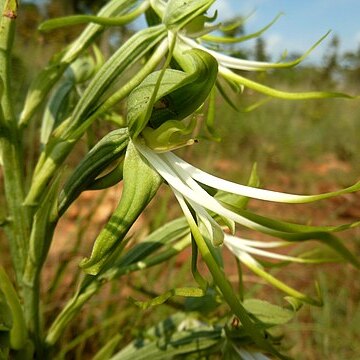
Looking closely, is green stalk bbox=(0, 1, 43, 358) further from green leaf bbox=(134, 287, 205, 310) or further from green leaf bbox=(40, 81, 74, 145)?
green leaf bbox=(134, 287, 205, 310)

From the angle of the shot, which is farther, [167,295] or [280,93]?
[280,93]

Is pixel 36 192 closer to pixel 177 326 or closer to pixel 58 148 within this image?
pixel 58 148

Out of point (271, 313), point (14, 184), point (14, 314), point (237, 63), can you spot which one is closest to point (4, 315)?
point (14, 314)

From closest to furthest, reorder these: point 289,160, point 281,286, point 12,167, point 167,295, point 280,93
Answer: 1. point 167,295
2. point 281,286
3. point 280,93
4. point 12,167
5. point 289,160

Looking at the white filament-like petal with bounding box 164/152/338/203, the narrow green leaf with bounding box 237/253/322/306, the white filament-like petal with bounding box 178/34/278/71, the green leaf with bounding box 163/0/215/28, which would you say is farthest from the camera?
the white filament-like petal with bounding box 178/34/278/71

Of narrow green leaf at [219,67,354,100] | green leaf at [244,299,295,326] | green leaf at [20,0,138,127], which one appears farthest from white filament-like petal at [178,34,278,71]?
green leaf at [244,299,295,326]

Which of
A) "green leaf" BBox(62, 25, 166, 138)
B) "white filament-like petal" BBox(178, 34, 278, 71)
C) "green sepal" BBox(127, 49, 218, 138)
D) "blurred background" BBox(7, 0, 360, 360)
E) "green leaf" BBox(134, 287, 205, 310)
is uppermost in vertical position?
"green sepal" BBox(127, 49, 218, 138)

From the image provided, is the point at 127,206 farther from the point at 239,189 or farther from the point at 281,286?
the point at 281,286

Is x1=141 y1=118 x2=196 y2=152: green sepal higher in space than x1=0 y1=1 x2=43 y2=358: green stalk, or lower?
higher

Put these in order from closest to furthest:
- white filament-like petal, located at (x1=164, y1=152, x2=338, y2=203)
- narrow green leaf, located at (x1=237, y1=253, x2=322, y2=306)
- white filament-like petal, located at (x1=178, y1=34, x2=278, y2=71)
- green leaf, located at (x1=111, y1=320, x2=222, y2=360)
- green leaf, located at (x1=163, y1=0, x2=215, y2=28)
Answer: white filament-like petal, located at (x1=164, y1=152, x2=338, y2=203), narrow green leaf, located at (x1=237, y1=253, x2=322, y2=306), green leaf, located at (x1=163, y1=0, x2=215, y2=28), white filament-like petal, located at (x1=178, y1=34, x2=278, y2=71), green leaf, located at (x1=111, y1=320, x2=222, y2=360)

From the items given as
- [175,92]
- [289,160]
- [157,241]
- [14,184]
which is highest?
[175,92]
